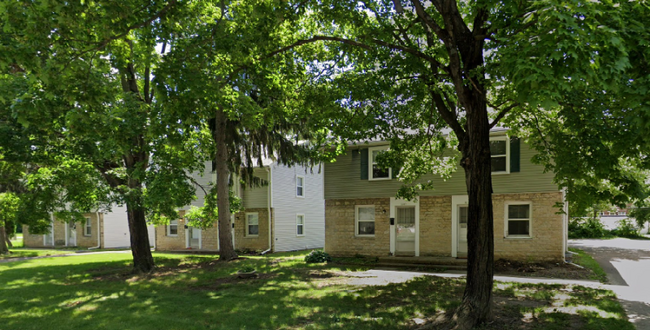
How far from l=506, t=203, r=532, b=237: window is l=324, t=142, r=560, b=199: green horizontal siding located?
0.62m

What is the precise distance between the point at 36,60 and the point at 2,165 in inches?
350

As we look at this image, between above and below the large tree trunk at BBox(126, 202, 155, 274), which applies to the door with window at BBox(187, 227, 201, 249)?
below

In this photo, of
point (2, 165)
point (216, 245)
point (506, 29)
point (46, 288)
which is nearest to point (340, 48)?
point (506, 29)

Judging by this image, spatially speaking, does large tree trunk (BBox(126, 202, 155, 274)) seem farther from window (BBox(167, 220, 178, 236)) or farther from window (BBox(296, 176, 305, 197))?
window (BBox(167, 220, 178, 236))

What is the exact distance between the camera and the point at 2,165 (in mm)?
13375

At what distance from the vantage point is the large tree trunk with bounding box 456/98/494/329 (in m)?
6.80

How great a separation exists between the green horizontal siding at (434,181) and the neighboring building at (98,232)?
56.4 ft

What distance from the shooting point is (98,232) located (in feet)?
95.7

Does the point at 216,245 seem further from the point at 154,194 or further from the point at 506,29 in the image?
the point at 506,29

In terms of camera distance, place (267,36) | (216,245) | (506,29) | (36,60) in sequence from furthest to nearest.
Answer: (216,245) < (267,36) < (36,60) < (506,29)

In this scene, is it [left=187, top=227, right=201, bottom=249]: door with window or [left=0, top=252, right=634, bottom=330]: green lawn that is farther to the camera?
[left=187, top=227, right=201, bottom=249]: door with window

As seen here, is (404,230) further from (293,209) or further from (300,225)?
(300,225)

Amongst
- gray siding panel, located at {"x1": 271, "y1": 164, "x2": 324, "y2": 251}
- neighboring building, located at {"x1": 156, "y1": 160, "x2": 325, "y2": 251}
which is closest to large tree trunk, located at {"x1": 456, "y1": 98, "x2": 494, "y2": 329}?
gray siding panel, located at {"x1": 271, "y1": 164, "x2": 324, "y2": 251}

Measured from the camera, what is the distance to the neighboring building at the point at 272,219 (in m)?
22.2
